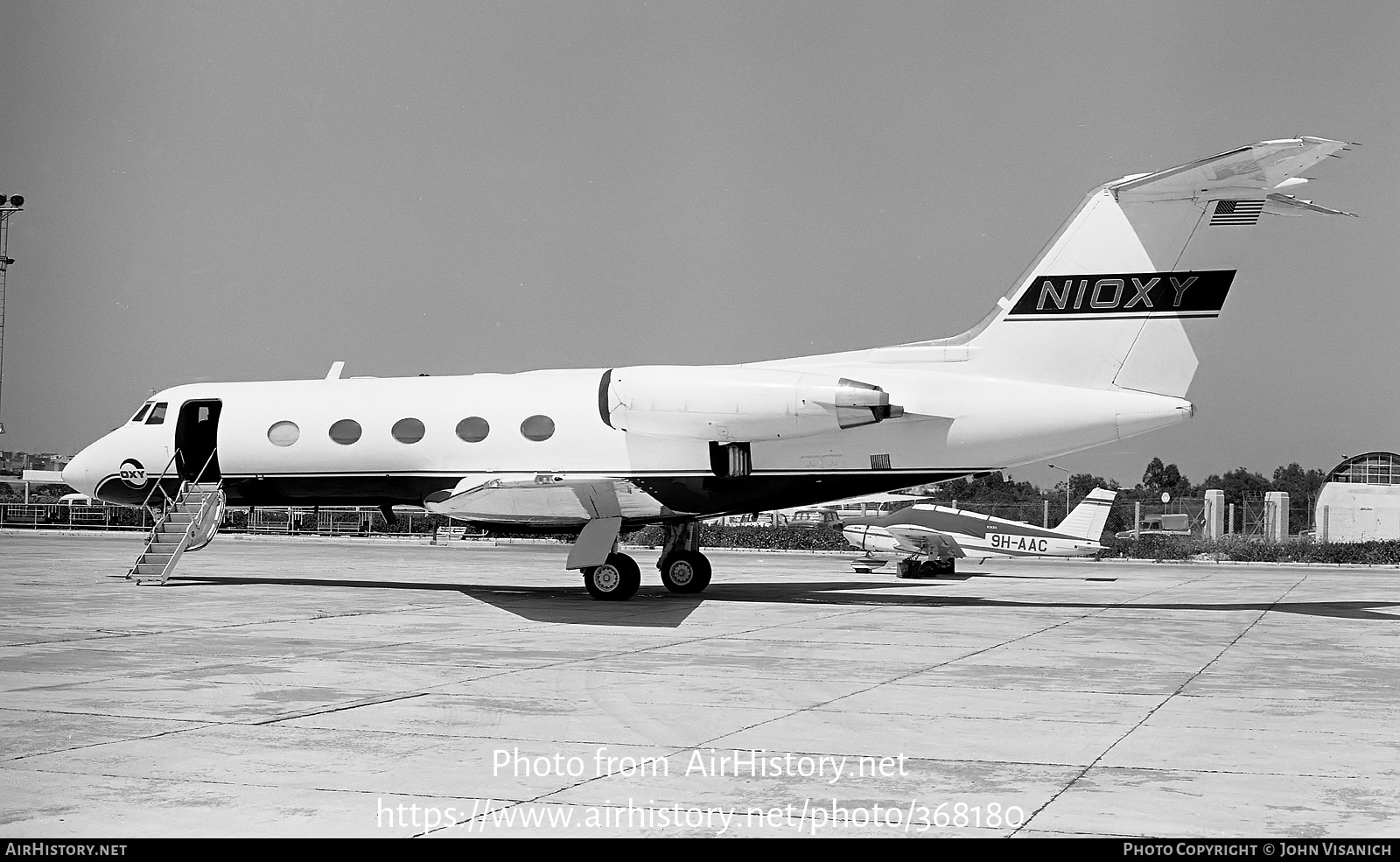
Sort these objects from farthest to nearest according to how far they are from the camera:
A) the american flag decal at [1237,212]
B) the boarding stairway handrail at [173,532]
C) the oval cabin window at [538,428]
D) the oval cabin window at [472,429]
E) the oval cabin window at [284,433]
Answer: the boarding stairway handrail at [173,532] → the oval cabin window at [284,433] → the oval cabin window at [472,429] → the oval cabin window at [538,428] → the american flag decal at [1237,212]

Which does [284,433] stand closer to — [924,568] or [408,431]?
[408,431]

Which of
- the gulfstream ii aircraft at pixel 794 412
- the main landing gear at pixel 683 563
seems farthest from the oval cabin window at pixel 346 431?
the main landing gear at pixel 683 563

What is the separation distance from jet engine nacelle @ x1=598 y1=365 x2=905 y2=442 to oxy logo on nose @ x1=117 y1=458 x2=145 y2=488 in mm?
8239

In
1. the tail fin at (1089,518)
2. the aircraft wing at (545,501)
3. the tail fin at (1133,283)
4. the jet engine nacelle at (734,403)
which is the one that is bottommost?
the tail fin at (1089,518)

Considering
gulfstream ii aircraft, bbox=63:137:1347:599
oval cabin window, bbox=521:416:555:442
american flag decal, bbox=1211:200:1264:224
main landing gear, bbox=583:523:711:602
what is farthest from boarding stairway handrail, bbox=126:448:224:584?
american flag decal, bbox=1211:200:1264:224

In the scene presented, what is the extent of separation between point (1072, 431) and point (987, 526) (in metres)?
12.8

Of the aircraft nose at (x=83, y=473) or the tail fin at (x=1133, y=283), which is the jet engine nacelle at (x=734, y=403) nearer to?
the tail fin at (x=1133, y=283)

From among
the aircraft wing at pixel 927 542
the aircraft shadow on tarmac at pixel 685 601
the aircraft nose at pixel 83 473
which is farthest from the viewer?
the aircraft wing at pixel 927 542

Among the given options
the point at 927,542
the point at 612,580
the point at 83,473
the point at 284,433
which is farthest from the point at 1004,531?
the point at 83,473

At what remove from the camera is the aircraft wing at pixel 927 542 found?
27.5 metres

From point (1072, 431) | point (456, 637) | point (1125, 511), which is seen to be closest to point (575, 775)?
point (456, 637)

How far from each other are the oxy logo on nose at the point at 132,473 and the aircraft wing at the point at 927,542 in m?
15.4

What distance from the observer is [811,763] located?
21.2 feet

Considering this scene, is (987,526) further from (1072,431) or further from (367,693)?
(367,693)
